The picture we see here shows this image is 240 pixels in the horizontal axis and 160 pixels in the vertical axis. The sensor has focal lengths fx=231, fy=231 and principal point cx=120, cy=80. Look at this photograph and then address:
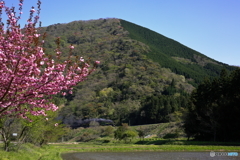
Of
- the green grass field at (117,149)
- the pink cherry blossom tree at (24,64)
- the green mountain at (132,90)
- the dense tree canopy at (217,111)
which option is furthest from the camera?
the green mountain at (132,90)

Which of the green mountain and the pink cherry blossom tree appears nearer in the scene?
the pink cherry blossom tree

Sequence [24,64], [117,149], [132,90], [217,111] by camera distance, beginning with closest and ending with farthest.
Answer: [24,64], [117,149], [217,111], [132,90]

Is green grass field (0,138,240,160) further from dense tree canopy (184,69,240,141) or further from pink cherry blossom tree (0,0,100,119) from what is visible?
pink cherry blossom tree (0,0,100,119)

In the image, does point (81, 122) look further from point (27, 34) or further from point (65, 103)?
point (27, 34)

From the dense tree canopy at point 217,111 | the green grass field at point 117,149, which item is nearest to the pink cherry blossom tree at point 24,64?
the green grass field at point 117,149

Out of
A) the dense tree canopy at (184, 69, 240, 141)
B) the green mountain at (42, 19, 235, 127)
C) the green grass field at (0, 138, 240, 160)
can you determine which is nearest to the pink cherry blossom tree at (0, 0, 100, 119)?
the green grass field at (0, 138, 240, 160)

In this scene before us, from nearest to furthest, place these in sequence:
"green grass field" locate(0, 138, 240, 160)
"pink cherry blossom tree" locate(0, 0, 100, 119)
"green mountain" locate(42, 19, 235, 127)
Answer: "pink cherry blossom tree" locate(0, 0, 100, 119) < "green grass field" locate(0, 138, 240, 160) < "green mountain" locate(42, 19, 235, 127)

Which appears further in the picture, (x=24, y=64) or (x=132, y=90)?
(x=132, y=90)

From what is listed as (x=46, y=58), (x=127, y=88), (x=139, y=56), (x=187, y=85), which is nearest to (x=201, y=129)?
(x=46, y=58)

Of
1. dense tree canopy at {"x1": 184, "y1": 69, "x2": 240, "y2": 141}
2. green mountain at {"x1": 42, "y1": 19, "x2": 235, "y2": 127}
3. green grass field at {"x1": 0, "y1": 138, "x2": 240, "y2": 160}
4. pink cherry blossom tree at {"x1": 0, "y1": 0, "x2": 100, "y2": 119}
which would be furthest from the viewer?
green mountain at {"x1": 42, "y1": 19, "x2": 235, "y2": 127}

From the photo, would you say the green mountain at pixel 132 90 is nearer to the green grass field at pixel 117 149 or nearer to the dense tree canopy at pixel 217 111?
the dense tree canopy at pixel 217 111

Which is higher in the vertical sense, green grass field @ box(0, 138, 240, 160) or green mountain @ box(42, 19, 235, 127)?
green mountain @ box(42, 19, 235, 127)

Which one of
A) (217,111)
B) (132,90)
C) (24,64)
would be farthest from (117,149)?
(132,90)

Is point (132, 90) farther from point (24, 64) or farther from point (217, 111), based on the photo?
point (24, 64)
